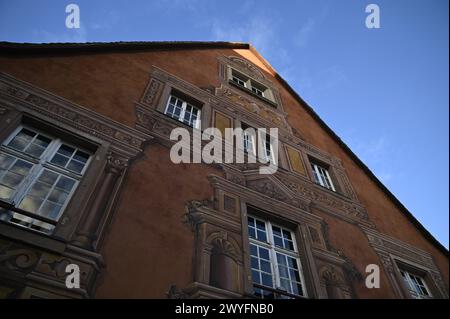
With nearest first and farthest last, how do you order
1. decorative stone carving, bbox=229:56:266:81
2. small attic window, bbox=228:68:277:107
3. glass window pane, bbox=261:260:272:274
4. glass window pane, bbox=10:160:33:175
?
glass window pane, bbox=10:160:33:175 < glass window pane, bbox=261:260:272:274 < small attic window, bbox=228:68:277:107 < decorative stone carving, bbox=229:56:266:81

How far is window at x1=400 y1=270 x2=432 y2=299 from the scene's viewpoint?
274 inches

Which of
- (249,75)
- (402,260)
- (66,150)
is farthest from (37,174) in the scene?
(249,75)

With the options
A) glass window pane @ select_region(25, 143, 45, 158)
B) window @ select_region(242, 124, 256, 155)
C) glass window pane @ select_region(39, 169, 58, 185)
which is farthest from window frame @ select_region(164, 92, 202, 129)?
glass window pane @ select_region(39, 169, 58, 185)

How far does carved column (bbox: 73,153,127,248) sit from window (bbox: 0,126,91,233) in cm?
35

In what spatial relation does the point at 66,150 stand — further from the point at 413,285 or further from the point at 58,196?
the point at 413,285

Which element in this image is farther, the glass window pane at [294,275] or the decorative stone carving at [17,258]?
the glass window pane at [294,275]

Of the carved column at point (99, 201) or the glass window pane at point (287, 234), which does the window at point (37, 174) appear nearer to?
the carved column at point (99, 201)

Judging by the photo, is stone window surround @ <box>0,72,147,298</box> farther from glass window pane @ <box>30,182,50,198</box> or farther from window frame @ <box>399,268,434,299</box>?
window frame @ <box>399,268,434,299</box>

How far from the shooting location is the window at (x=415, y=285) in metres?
6.96

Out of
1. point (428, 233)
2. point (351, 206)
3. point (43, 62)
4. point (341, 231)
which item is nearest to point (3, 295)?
point (43, 62)

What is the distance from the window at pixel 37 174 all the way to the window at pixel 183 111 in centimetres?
279

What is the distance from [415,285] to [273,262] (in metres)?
4.21

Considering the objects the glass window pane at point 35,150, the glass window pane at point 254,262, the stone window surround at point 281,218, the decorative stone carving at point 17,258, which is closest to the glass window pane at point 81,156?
the glass window pane at point 35,150
